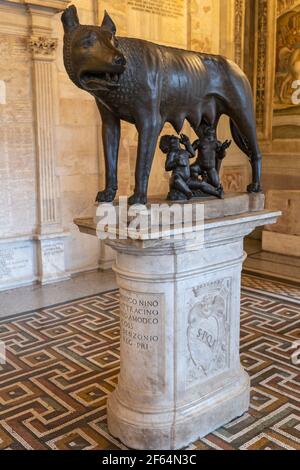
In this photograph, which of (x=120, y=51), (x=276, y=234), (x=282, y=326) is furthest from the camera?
(x=276, y=234)

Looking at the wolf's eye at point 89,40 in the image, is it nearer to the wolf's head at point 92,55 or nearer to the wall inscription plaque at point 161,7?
the wolf's head at point 92,55

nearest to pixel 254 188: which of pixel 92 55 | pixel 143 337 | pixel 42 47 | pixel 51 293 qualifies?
pixel 143 337

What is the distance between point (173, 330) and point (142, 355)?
8.6 inches

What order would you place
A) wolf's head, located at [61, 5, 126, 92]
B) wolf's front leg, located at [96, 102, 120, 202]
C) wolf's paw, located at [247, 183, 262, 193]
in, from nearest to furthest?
1. wolf's head, located at [61, 5, 126, 92]
2. wolf's front leg, located at [96, 102, 120, 202]
3. wolf's paw, located at [247, 183, 262, 193]

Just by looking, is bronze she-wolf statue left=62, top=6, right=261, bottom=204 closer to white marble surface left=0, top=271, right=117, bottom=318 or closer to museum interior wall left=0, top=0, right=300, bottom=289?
white marble surface left=0, top=271, right=117, bottom=318

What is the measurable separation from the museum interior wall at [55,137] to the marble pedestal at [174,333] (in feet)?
10.8

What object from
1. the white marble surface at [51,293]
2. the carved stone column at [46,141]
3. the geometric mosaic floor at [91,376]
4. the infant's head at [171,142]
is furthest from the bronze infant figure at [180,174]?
the carved stone column at [46,141]

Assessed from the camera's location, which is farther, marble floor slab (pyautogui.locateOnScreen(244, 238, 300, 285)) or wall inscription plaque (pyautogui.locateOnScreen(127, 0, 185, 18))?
wall inscription plaque (pyautogui.locateOnScreen(127, 0, 185, 18))

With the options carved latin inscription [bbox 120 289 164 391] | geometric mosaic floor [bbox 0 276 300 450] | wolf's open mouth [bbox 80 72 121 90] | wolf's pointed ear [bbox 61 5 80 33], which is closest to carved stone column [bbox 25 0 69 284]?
geometric mosaic floor [bbox 0 276 300 450]

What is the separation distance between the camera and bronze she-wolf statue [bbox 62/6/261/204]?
2.36 meters

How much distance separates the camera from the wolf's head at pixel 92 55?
232 cm
